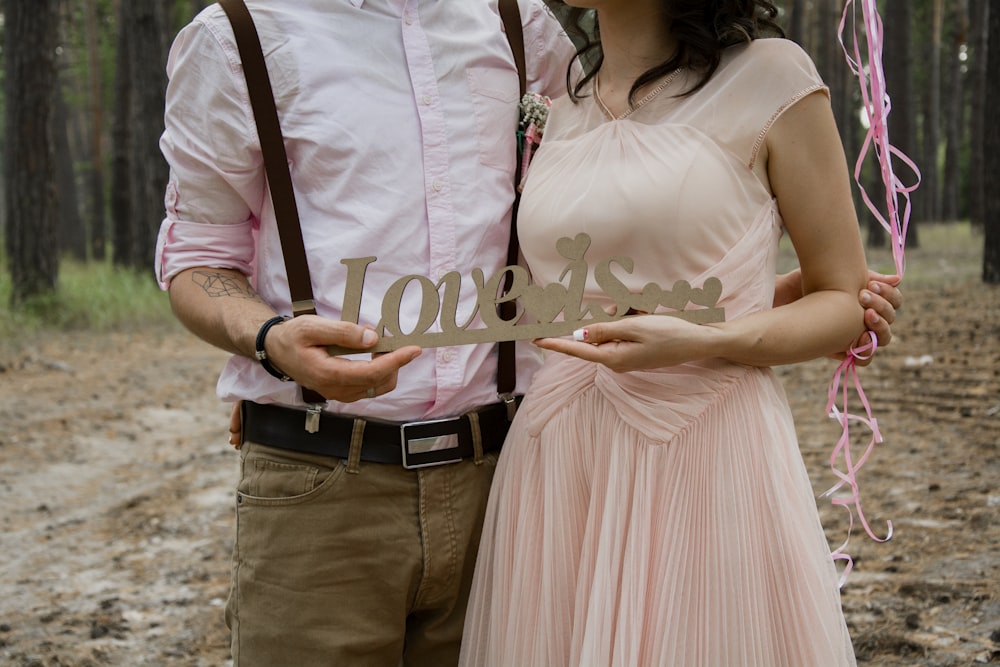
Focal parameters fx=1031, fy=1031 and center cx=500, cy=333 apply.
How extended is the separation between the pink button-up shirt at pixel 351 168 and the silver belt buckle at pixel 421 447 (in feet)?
0.12

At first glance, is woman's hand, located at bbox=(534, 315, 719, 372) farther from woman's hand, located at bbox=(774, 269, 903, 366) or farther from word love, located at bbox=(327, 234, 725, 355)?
woman's hand, located at bbox=(774, 269, 903, 366)

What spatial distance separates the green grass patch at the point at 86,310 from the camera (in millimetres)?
10516

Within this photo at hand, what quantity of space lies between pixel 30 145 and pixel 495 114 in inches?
390

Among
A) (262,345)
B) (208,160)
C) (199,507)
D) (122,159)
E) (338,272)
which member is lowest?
(199,507)

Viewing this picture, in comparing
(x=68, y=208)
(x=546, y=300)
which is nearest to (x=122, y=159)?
(x=68, y=208)

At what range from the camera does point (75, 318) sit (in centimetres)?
1106

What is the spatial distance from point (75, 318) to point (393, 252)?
32.7 feet

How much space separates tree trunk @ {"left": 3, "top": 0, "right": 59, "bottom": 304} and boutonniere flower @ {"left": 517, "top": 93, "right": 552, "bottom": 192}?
979 cm

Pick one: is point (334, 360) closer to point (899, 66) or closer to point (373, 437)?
point (373, 437)

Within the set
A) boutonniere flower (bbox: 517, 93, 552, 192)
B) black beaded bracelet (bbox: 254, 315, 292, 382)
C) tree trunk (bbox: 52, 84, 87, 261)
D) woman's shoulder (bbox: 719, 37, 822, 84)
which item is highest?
woman's shoulder (bbox: 719, 37, 822, 84)

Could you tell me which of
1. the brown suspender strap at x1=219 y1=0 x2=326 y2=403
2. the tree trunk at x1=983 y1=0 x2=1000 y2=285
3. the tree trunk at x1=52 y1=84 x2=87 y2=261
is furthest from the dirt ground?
the tree trunk at x1=52 y1=84 x2=87 y2=261

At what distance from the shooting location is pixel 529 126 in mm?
2227

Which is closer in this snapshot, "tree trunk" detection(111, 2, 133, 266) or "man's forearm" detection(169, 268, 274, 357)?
"man's forearm" detection(169, 268, 274, 357)

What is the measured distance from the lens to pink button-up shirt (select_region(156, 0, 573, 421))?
2059 millimetres
